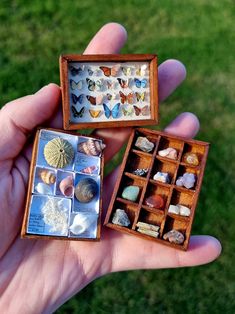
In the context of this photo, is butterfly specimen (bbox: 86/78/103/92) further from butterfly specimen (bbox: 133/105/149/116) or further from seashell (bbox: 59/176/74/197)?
seashell (bbox: 59/176/74/197)

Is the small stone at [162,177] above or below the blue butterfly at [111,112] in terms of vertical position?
below

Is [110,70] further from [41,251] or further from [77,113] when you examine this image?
[41,251]

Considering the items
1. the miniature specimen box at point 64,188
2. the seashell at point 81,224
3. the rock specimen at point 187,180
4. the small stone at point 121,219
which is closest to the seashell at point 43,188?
the miniature specimen box at point 64,188

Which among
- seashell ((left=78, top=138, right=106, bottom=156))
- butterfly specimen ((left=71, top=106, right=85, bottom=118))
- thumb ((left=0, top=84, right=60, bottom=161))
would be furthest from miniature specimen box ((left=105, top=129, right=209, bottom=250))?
thumb ((left=0, top=84, right=60, bottom=161))

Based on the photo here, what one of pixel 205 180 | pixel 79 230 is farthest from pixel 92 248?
pixel 205 180

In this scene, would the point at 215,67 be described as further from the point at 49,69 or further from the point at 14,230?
the point at 14,230

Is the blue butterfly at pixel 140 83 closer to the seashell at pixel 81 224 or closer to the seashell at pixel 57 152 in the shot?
the seashell at pixel 57 152

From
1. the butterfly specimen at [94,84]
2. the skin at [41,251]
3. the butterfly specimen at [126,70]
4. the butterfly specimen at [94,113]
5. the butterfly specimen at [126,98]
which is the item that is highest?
the butterfly specimen at [126,70]

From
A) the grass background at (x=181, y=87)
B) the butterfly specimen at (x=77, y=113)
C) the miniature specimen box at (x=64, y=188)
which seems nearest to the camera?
the miniature specimen box at (x=64, y=188)
